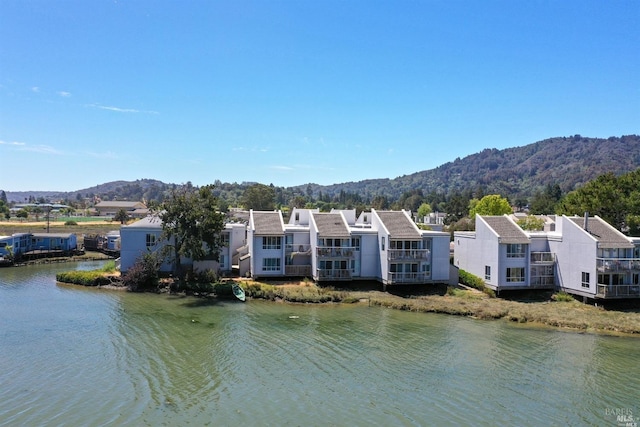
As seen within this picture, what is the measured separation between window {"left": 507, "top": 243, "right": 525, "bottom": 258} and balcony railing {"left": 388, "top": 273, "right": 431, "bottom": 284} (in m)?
7.83

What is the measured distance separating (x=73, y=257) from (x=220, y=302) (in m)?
36.1

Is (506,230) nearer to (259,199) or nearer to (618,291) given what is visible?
(618,291)

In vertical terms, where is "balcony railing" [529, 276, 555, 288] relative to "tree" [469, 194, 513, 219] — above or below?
below

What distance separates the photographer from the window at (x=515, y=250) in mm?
42156

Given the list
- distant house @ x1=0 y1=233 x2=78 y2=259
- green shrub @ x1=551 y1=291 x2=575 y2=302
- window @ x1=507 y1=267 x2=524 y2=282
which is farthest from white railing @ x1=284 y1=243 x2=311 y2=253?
distant house @ x1=0 y1=233 x2=78 y2=259

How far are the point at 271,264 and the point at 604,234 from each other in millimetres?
30813

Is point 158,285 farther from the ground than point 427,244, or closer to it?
closer to it

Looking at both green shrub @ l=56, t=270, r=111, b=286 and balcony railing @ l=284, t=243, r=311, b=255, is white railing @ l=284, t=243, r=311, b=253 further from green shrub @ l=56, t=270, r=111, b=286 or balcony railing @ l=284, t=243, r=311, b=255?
green shrub @ l=56, t=270, r=111, b=286

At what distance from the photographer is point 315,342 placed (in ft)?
92.1

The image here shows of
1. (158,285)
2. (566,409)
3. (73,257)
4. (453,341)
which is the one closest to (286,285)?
(158,285)

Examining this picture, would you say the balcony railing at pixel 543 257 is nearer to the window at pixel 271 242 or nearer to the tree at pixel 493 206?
the window at pixel 271 242

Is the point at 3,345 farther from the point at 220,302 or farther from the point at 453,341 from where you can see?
the point at 453,341

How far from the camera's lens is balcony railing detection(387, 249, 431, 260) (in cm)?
4241

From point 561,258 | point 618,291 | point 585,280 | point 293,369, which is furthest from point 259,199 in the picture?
point 293,369
